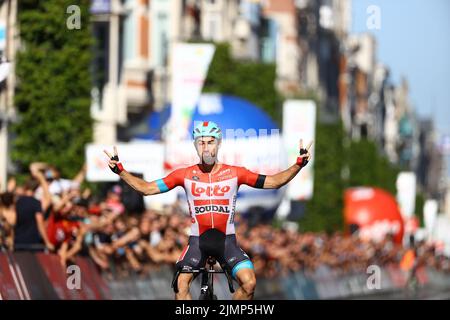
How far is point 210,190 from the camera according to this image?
1437cm

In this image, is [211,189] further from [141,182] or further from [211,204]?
[141,182]

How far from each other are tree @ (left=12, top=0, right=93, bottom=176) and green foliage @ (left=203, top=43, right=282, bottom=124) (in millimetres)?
22215

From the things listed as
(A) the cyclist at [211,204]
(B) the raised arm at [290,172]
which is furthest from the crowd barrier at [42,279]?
(B) the raised arm at [290,172]

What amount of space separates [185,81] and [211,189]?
17952 millimetres

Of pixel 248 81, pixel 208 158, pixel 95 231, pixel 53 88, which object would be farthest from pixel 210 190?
pixel 248 81

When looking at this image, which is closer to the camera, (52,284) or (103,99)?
(52,284)

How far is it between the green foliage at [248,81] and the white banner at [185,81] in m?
19.2

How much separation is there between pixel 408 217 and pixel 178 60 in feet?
120

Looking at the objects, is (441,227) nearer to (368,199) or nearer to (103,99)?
(368,199)

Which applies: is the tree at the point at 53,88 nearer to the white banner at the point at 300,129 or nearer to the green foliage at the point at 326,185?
the white banner at the point at 300,129

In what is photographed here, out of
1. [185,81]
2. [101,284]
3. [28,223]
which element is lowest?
[101,284]
